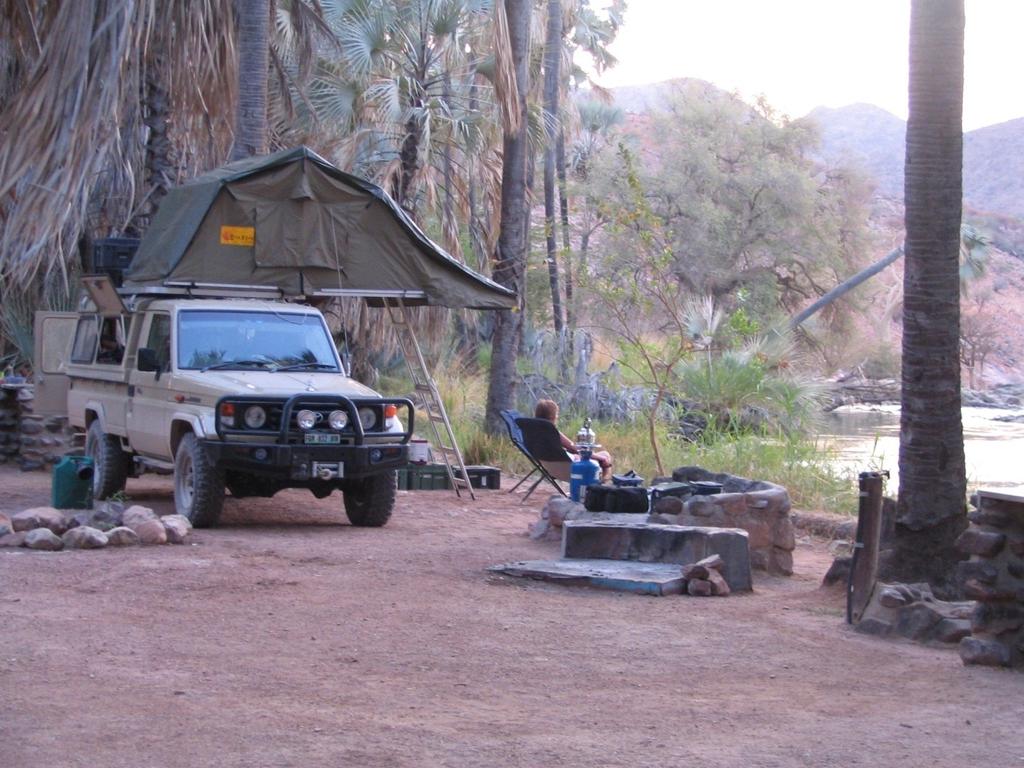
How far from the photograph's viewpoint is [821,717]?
5.55 metres

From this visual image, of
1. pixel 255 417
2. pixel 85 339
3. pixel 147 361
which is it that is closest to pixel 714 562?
pixel 255 417

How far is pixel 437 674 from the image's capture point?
244 inches

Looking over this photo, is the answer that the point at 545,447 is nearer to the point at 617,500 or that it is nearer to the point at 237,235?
the point at 617,500

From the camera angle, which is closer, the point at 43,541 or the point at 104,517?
the point at 43,541

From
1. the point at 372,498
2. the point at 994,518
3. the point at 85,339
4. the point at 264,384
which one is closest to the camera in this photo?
the point at 994,518

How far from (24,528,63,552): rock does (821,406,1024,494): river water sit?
21.2 ft

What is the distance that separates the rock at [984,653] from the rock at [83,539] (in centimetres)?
597

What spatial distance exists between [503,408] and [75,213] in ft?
19.6

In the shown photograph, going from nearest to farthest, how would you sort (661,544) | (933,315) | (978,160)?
(933,315) → (661,544) → (978,160)

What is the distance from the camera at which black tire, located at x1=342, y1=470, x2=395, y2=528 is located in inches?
448

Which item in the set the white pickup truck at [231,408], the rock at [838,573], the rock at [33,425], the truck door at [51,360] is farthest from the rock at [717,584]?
the rock at [33,425]

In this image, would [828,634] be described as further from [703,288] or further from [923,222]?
[703,288]

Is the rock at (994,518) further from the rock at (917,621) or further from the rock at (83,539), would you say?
the rock at (83,539)

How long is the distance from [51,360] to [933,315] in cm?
983
